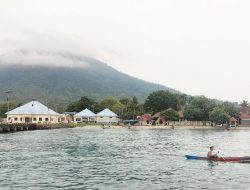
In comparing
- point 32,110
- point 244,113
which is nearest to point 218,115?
point 244,113

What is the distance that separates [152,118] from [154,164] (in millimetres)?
150476

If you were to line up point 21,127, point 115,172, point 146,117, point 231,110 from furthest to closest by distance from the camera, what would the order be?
1. point 146,117
2. point 231,110
3. point 21,127
4. point 115,172

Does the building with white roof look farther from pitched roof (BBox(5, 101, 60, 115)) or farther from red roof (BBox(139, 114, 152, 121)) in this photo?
red roof (BBox(139, 114, 152, 121))

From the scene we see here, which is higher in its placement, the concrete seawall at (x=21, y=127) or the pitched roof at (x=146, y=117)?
the pitched roof at (x=146, y=117)

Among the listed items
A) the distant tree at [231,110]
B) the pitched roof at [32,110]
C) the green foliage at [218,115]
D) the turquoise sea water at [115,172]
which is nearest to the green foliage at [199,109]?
the distant tree at [231,110]

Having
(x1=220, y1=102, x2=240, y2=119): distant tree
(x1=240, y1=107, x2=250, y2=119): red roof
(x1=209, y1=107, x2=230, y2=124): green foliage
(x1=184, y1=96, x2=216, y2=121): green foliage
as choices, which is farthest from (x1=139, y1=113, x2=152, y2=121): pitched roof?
(x1=240, y1=107, x2=250, y2=119): red roof

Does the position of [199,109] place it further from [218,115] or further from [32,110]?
[32,110]

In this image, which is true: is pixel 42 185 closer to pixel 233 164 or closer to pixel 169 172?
pixel 169 172

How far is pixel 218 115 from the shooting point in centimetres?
16950

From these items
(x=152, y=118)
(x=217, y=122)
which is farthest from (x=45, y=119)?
(x=217, y=122)

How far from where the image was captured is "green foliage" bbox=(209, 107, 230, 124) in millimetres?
168625

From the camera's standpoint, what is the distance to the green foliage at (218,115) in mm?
168625

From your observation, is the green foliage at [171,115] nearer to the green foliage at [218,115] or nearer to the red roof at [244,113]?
the green foliage at [218,115]

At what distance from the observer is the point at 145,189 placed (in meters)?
28.7
